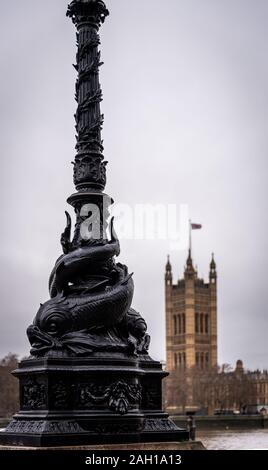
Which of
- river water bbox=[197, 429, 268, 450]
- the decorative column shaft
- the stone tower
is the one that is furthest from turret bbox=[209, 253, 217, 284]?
the decorative column shaft

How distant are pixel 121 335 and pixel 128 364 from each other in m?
0.58

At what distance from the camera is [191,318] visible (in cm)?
15425

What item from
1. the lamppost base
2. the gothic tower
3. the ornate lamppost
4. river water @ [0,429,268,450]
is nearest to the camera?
the lamppost base

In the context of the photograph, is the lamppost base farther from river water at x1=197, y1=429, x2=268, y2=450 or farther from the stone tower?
the stone tower

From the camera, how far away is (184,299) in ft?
511

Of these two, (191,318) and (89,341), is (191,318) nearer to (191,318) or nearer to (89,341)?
(191,318)

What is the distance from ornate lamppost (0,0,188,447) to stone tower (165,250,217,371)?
139m

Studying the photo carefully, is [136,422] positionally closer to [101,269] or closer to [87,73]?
[101,269]

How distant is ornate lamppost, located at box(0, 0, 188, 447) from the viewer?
11.8 m

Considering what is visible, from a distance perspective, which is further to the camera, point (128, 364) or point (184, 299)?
point (184, 299)
